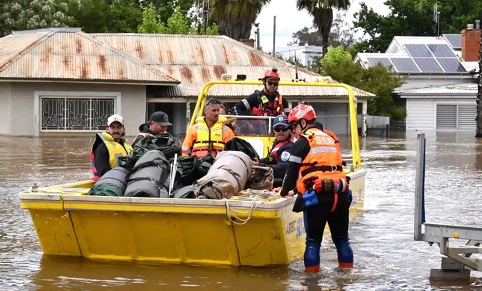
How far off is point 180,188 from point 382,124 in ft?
119

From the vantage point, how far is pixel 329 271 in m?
9.16

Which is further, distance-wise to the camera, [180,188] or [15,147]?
[15,147]

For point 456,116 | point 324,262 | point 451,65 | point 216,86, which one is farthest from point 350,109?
point 451,65

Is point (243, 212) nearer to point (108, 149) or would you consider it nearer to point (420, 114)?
point (108, 149)

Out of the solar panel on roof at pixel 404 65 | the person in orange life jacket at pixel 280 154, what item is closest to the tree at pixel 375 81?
the solar panel on roof at pixel 404 65

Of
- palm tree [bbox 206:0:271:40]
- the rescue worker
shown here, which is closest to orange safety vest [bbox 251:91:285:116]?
the rescue worker

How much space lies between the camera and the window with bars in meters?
37.9

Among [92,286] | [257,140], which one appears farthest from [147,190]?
[257,140]

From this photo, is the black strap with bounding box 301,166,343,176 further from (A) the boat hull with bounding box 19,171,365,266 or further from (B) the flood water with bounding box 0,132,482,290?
(B) the flood water with bounding box 0,132,482,290

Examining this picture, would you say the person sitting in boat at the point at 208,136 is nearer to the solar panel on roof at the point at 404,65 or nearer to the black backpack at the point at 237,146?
the black backpack at the point at 237,146

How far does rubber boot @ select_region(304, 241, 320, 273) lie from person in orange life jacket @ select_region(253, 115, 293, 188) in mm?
1614

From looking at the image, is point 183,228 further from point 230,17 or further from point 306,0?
point 306,0

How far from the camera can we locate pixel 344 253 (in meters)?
9.12

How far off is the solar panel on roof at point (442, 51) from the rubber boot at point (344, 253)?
143 feet
